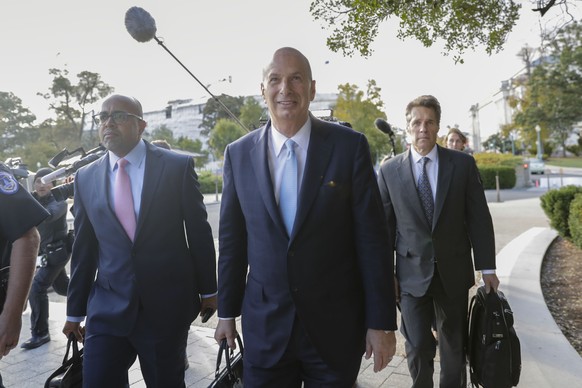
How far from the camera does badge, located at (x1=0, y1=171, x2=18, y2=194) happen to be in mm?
2418

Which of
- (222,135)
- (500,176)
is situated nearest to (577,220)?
(500,176)

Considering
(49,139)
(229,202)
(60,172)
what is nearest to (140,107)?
(229,202)

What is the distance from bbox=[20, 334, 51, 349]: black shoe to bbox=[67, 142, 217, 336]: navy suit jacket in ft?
10.4

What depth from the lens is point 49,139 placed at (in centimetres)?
4828

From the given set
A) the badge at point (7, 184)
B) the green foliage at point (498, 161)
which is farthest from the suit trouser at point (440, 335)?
the green foliage at point (498, 161)

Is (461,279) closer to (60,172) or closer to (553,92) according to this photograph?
(60,172)

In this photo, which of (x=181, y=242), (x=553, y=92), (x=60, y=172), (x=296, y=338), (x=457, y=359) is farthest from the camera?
(x=553, y=92)

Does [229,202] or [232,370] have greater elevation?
[229,202]

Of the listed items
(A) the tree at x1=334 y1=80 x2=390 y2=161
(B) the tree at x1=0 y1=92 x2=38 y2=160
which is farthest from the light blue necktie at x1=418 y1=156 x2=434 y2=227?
(B) the tree at x1=0 y1=92 x2=38 y2=160

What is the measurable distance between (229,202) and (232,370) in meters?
0.85

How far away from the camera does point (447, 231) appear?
3.41 meters

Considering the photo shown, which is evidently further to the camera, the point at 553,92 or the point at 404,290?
the point at 553,92

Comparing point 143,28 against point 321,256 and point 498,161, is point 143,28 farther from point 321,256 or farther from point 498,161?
point 498,161

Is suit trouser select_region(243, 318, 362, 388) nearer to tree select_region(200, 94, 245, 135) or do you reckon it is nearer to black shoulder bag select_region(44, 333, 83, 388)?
black shoulder bag select_region(44, 333, 83, 388)
